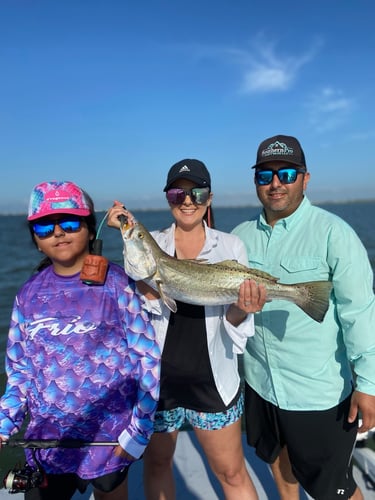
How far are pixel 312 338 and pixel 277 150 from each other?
6.06 feet

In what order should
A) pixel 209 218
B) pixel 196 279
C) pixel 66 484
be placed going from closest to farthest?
pixel 66 484
pixel 196 279
pixel 209 218

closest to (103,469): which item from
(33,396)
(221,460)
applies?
(33,396)

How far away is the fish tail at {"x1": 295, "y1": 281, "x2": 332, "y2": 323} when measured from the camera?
3.13 m

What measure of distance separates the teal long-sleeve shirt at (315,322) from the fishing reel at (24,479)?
2.15 meters

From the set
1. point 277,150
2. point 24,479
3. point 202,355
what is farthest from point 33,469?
point 277,150

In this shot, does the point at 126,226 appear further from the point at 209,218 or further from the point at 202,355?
the point at 202,355

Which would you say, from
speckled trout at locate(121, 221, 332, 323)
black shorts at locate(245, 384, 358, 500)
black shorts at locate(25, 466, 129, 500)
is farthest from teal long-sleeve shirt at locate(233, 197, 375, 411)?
black shorts at locate(25, 466, 129, 500)

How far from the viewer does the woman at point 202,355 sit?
10.7 ft

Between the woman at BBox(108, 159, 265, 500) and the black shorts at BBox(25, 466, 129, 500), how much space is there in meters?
0.59

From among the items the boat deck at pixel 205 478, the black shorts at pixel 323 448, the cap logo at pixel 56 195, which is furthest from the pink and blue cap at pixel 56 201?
the boat deck at pixel 205 478

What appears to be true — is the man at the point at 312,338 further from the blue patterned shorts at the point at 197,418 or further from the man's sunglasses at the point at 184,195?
the man's sunglasses at the point at 184,195

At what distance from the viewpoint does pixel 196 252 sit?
359cm

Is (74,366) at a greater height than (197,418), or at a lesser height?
greater

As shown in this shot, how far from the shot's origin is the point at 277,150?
3496 millimetres
